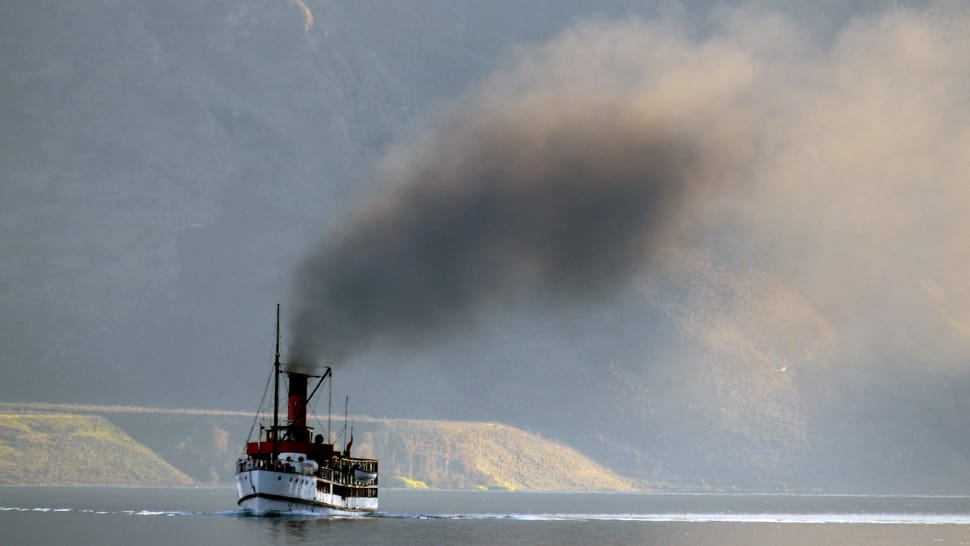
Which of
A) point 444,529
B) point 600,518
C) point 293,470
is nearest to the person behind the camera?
point 293,470

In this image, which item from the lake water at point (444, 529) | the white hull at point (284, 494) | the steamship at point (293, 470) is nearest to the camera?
the lake water at point (444, 529)

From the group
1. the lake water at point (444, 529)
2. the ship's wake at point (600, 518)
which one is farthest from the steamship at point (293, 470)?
the ship's wake at point (600, 518)

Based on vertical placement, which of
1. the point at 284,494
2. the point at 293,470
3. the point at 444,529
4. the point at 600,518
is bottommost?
the point at 444,529

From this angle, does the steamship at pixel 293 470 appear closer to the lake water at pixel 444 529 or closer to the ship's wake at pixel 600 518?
the lake water at pixel 444 529

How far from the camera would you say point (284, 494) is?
128375mm

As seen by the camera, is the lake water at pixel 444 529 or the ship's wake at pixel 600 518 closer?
the lake water at pixel 444 529

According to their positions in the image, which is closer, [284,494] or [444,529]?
[284,494]

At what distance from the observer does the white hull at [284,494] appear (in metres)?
128

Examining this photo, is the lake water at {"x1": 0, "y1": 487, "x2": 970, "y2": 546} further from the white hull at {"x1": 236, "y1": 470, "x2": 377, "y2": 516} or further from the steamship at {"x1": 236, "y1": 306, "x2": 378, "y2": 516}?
the steamship at {"x1": 236, "y1": 306, "x2": 378, "y2": 516}

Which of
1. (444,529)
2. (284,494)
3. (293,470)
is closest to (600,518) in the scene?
(444,529)

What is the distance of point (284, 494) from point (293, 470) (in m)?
1.84

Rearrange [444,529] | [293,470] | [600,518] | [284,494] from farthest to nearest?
[600,518] → [444,529] → [293,470] → [284,494]

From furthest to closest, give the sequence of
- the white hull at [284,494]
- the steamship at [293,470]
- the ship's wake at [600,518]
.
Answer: the ship's wake at [600,518]
the steamship at [293,470]
the white hull at [284,494]

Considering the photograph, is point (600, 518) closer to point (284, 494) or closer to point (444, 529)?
point (444, 529)
